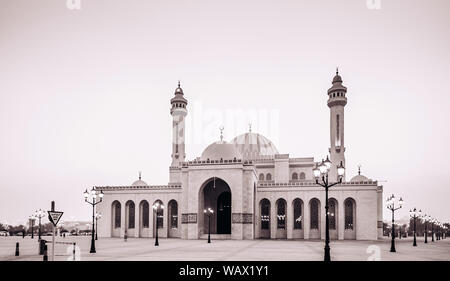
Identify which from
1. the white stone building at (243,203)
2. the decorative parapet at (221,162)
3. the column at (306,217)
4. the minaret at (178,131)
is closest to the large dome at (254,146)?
the white stone building at (243,203)

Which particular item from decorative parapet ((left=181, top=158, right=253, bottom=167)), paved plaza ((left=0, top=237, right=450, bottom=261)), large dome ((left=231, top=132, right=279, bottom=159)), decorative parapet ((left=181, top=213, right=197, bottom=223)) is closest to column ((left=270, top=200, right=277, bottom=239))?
decorative parapet ((left=181, top=158, right=253, bottom=167))

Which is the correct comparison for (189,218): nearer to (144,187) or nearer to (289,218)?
(144,187)

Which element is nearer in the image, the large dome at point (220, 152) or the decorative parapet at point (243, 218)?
the decorative parapet at point (243, 218)

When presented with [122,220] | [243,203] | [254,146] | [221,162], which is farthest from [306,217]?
[122,220]

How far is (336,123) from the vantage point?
53.5 meters

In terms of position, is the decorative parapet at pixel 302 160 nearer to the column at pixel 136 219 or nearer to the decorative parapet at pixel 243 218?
the decorative parapet at pixel 243 218

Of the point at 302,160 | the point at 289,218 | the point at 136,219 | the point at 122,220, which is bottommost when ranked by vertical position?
the point at 122,220

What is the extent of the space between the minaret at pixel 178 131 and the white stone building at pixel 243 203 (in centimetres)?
787

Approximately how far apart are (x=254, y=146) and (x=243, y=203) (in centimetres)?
2062

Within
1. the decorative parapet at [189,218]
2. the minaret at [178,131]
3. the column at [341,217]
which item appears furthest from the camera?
the minaret at [178,131]

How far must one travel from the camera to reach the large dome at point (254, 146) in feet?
214

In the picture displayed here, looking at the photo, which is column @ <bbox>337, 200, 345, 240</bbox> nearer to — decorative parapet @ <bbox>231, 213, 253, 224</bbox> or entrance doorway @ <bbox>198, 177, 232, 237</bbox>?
decorative parapet @ <bbox>231, 213, 253, 224</bbox>

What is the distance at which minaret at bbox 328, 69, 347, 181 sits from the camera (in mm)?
52656
